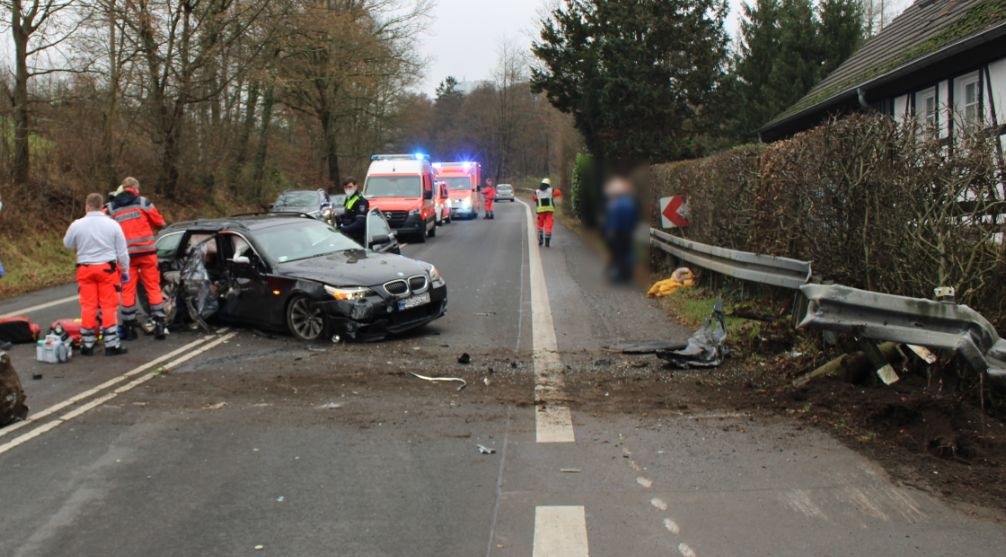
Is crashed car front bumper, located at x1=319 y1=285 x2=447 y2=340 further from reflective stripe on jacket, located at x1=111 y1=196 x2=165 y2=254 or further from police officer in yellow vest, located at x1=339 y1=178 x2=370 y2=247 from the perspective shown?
police officer in yellow vest, located at x1=339 y1=178 x2=370 y2=247

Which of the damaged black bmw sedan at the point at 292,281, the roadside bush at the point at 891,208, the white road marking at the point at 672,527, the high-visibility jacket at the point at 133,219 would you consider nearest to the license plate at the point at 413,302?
the damaged black bmw sedan at the point at 292,281

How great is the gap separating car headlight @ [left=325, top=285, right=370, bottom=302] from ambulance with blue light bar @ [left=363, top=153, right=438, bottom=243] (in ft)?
51.3

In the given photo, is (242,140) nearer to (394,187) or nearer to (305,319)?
(394,187)

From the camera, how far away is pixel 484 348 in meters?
9.18

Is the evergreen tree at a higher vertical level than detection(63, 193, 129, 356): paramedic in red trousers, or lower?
higher

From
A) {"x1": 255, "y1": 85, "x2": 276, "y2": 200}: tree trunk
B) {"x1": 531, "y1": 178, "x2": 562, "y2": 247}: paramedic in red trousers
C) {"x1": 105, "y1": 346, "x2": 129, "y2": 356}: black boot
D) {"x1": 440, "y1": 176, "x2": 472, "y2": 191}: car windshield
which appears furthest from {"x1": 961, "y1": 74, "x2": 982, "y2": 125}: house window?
{"x1": 255, "y1": 85, "x2": 276, "y2": 200}: tree trunk

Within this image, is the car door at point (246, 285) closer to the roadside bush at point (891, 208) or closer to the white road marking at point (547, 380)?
the white road marking at point (547, 380)

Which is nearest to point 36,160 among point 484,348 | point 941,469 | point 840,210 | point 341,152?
point 484,348

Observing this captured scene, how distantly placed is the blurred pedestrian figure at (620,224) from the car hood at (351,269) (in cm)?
278

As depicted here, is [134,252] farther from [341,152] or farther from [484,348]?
[341,152]

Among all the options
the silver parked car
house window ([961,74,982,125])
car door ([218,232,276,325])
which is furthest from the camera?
the silver parked car

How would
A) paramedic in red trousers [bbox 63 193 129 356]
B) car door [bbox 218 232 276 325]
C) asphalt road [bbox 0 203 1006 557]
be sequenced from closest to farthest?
asphalt road [bbox 0 203 1006 557] → paramedic in red trousers [bbox 63 193 129 356] → car door [bbox 218 232 276 325]

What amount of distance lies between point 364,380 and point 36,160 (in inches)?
698

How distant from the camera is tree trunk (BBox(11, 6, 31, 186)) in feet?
65.9
